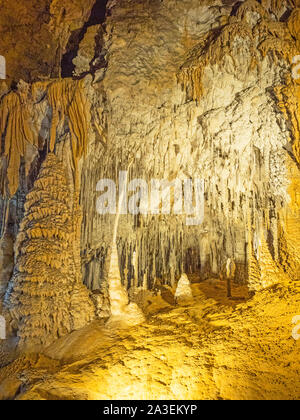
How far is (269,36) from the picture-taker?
4.91 m

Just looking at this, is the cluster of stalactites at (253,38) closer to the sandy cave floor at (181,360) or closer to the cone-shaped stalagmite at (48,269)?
the cone-shaped stalagmite at (48,269)

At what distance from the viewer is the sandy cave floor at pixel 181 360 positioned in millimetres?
3139

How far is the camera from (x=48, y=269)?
497 cm

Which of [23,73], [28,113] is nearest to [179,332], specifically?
[28,113]

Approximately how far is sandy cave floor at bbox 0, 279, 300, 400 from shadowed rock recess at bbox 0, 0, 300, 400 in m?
0.02

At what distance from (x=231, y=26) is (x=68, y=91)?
10.6 ft

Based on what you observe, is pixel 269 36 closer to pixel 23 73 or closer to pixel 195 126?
pixel 195 126

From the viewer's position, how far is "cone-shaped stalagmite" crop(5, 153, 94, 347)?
15.4 ft
